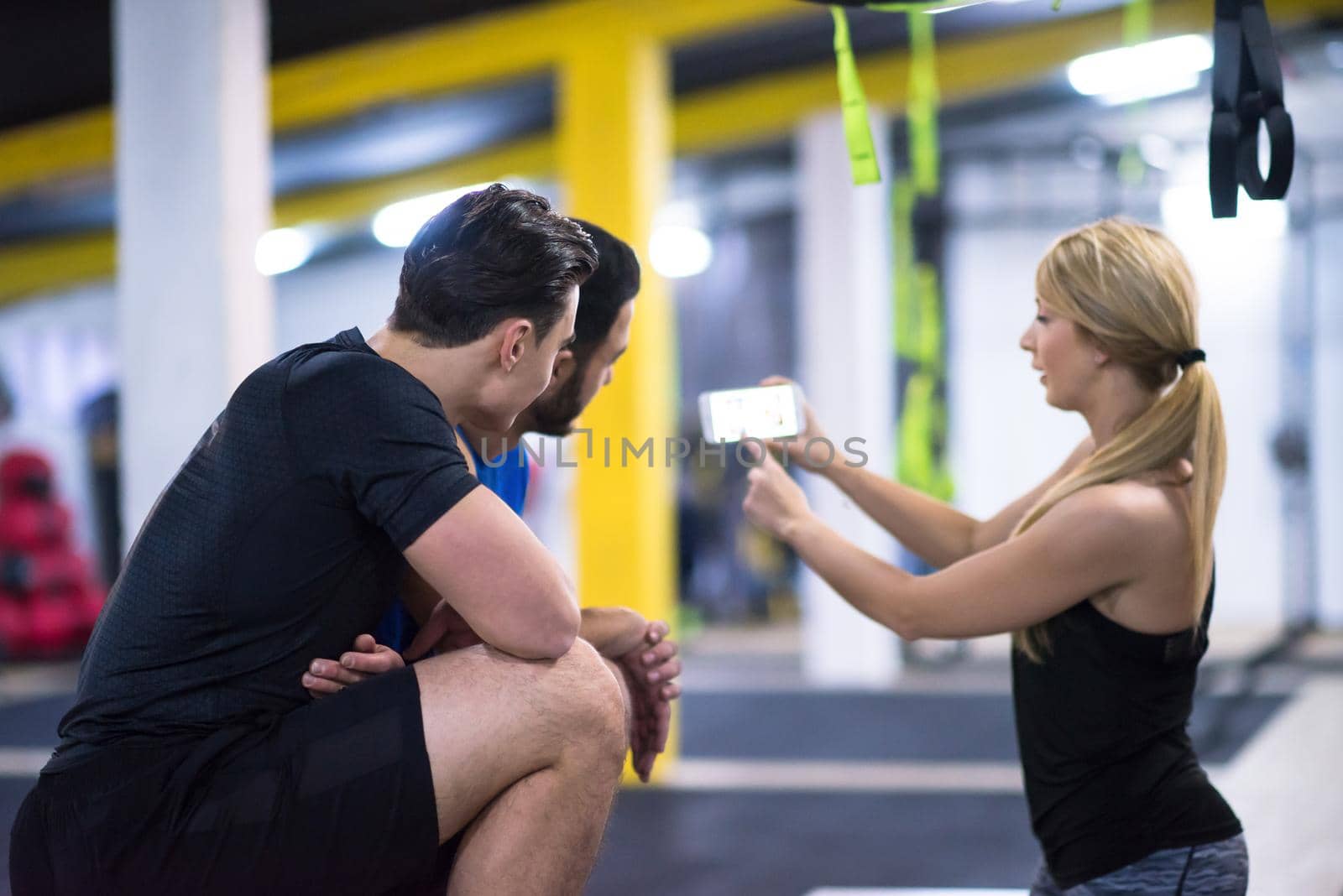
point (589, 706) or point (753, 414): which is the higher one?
point (753, 414)

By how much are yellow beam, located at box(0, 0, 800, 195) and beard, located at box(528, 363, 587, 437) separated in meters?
2.47

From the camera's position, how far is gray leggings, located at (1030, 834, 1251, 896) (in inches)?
58.3

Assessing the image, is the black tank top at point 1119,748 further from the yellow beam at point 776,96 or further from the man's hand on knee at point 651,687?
the yellow beam at point 776,96

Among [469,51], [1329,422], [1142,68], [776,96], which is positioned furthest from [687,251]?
[469,51]

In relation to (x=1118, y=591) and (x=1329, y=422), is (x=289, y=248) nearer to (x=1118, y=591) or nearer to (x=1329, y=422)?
(x=1329, y=422)

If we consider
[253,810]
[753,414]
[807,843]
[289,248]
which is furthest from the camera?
[289,248]

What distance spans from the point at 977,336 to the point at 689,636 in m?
2.67

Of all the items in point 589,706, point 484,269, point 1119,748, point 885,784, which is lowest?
point 885,784

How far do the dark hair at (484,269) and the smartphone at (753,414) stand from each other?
1.34 ft

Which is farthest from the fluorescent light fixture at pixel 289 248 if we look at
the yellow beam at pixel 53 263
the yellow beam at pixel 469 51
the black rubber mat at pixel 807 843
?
the black rubber mat at pixel 807 843

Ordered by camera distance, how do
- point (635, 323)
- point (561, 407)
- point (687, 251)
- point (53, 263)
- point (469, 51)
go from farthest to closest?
point (687, 251)
point (53, 263)
point (469, 51)
point (635, 323)
point (561, 407)

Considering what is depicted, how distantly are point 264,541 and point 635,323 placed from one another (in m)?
2.71

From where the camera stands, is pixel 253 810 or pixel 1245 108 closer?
pixel 253 810

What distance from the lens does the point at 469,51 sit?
14.5ft
